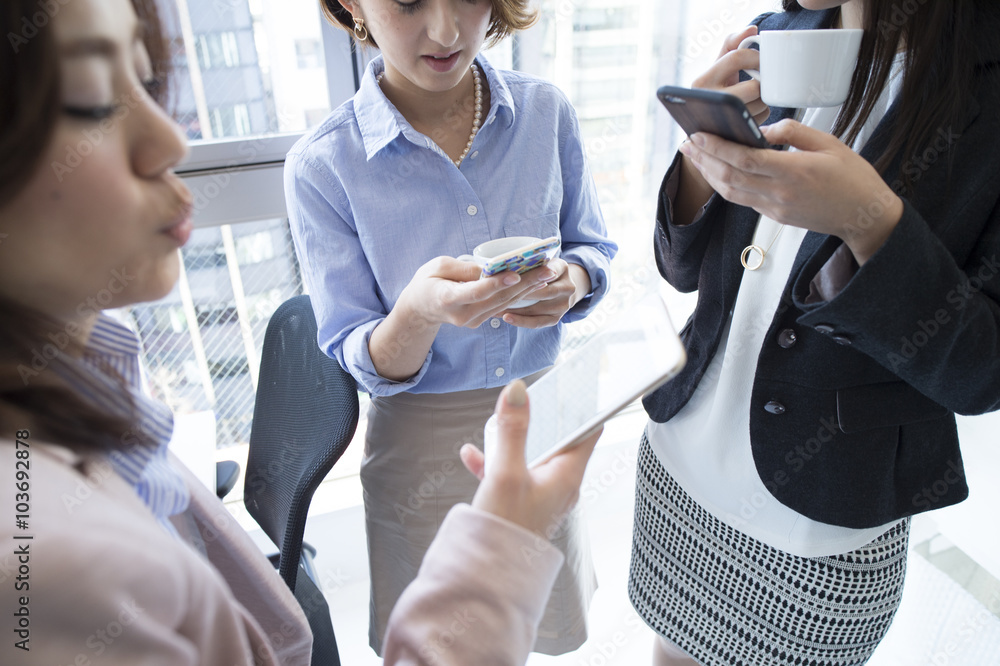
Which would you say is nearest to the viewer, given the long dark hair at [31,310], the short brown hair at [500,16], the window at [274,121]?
the long dark hair at [31,310]

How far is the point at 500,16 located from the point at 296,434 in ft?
2.81

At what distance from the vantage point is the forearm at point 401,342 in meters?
0.97

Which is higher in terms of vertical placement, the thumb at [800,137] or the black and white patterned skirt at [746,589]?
the thumb at [800,137]

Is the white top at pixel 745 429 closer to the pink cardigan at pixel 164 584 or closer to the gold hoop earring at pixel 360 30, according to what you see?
the pink cardigan at pixel 164 584

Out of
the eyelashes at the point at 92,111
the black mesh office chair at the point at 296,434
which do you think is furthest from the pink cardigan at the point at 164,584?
the black mesh office chair at the point at 296,434

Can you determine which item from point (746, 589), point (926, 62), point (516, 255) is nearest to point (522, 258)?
point (516, 255)

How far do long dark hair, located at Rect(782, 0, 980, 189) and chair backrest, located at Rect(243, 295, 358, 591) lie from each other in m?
0.89

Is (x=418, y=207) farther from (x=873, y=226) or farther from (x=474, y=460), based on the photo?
(x=873, y=226)

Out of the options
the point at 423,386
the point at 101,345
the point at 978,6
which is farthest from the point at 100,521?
the point at 978,6

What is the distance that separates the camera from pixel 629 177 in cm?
222

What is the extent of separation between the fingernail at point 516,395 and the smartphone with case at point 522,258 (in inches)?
10.3

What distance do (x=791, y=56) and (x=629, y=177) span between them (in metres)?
1.52

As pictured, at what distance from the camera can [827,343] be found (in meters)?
0.82

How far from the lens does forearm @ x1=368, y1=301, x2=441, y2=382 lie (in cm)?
97
